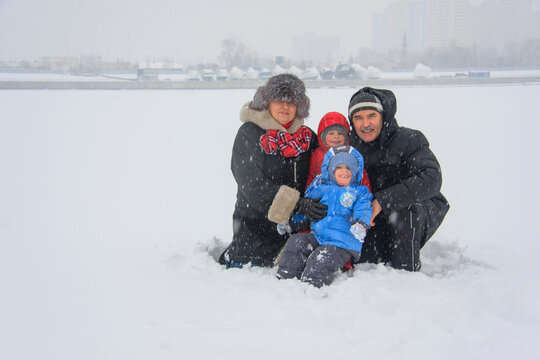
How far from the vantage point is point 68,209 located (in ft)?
21.2

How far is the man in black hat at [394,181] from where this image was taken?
3.46 meters

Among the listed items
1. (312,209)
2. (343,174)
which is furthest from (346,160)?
(312,209)

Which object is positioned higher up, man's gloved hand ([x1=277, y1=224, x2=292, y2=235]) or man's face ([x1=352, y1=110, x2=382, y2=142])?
man's face ([x1=352, y1=110, x2=382, y2=142])

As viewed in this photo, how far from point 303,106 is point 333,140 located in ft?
Result: 1.42

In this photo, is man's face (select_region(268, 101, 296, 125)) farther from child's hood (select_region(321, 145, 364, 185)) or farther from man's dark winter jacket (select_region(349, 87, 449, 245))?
man's dark winter jacket (select_region(349, 87, 449, 245))

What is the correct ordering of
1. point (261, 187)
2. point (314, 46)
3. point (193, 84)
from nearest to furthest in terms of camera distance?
1. point (261, 187)
2. point (193, 84)
3. point (314, 46)

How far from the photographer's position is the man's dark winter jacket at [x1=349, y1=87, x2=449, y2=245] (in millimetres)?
3439

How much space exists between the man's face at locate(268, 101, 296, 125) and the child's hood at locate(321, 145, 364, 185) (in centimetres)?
51

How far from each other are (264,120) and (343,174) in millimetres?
853

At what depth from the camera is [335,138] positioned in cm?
373

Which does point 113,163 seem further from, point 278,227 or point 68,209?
point 278,227

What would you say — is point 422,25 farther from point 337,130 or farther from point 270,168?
point 270,168

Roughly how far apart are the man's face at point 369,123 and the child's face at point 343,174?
501 mm

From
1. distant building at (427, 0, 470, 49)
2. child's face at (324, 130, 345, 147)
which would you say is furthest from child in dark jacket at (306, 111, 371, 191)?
distant building at (427, 0, 470, 49)
